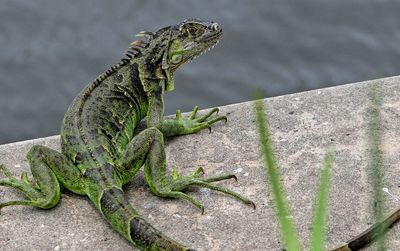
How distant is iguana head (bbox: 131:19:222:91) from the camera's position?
16.1ft

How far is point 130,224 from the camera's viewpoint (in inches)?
152

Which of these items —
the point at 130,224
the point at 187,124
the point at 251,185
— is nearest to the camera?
the point at 130,224

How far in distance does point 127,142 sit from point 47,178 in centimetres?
66

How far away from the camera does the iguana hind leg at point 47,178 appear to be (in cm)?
424

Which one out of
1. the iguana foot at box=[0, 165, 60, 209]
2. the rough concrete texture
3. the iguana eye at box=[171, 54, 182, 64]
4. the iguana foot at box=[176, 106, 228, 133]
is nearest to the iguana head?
the iguana eye at box=[171, 54, 182, 64]

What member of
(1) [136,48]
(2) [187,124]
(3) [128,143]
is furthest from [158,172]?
(1) [136,48]

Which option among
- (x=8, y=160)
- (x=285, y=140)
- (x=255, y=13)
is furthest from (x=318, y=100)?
(x=255, y=13)

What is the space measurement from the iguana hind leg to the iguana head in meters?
0.91

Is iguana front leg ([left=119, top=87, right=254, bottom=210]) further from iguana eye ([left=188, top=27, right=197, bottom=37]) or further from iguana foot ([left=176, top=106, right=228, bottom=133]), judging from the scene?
iguana eye ([left=188, top=27, right=197, bottom=37])

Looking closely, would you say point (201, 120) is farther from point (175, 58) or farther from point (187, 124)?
point (175, 58)

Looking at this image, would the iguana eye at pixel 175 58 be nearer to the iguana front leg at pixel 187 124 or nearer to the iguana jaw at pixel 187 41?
the iguana jaw at pixel 187 41

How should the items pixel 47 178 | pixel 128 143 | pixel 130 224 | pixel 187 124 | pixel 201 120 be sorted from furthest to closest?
1. pixel 201 120
2. pixel 187 124
3. pixel 128 143
4. pixel 47 178
5. pixel 130 224

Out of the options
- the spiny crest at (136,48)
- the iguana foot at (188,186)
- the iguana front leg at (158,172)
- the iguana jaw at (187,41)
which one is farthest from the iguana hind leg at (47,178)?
the iguana jaw at (187,41)

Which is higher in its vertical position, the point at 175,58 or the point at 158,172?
the point at 175,58
